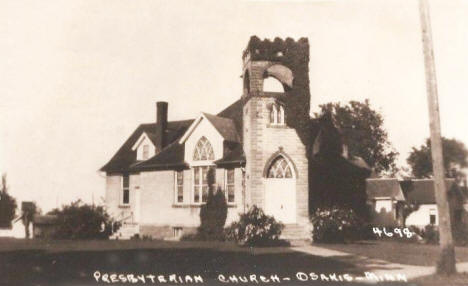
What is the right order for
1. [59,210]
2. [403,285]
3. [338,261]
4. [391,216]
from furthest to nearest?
[391,216] < [59,210] < [338,261] < [403,285]

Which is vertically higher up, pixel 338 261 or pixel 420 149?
pixel 420 149

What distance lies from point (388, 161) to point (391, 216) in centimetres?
1674

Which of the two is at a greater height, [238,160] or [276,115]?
[276,115]

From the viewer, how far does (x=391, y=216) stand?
35875 mm

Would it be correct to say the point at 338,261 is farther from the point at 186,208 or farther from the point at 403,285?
the point at 186,208

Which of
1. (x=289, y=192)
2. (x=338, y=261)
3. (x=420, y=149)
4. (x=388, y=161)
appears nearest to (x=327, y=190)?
(x=289, y=192)

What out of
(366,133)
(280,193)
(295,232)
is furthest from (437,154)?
(366,133)

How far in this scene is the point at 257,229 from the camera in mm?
19500

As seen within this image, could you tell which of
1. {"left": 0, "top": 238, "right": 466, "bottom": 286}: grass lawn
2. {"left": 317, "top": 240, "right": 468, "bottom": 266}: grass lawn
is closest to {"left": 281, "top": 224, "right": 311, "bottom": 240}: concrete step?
{"left": 317, "top": 240, "right": 468, "bottom": 266}: grass lawn

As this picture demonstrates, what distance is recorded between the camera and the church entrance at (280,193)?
70.2 feet

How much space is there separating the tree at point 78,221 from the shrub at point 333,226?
35.0 feet

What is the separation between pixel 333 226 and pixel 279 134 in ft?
14.9

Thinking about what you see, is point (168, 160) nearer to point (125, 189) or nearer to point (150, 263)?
point (125, 189)

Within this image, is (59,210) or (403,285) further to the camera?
(59,210)
